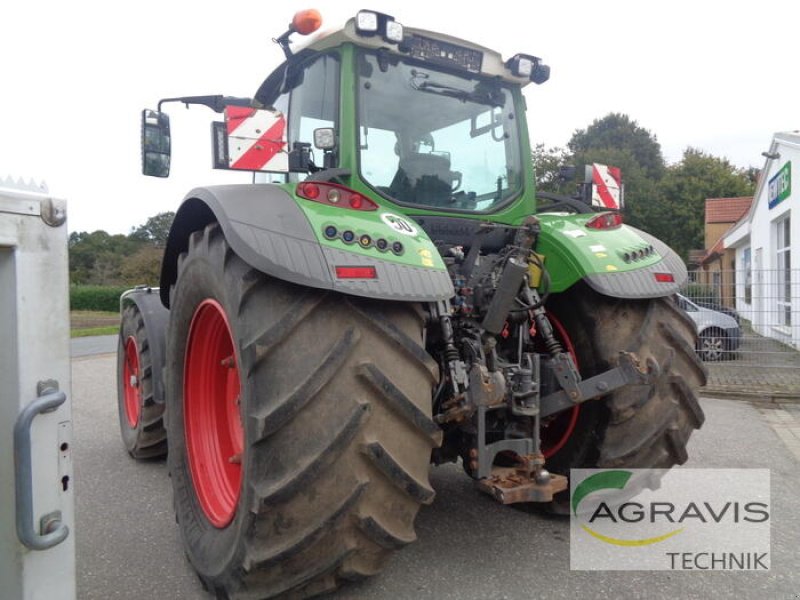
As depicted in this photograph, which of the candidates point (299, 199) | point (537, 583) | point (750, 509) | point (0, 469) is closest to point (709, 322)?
point (750, 509)

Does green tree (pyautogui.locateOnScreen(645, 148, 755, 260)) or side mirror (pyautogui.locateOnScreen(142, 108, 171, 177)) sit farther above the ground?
green tree (pyautogui.locateOnScreen(645, 148, 755, 260))

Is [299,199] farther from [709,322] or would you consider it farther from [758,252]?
[758,252]

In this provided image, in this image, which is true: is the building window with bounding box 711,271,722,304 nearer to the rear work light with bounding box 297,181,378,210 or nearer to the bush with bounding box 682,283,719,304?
the bush with bounding box 682,283,719,304

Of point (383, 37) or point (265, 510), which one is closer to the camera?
point (265, 510)

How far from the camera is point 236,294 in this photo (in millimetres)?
2246

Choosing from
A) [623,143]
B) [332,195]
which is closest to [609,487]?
[332,195]

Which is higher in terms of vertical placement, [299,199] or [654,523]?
[299,199]

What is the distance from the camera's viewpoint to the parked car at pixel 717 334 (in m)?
7.93

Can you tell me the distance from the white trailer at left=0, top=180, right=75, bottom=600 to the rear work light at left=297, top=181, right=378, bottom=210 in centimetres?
102

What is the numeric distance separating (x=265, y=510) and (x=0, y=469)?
0.82 meters

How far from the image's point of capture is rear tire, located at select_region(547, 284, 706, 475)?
2.91 metres

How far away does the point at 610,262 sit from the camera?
291 cm

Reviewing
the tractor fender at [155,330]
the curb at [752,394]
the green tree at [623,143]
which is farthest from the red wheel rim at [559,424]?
the green tree at [623,143]

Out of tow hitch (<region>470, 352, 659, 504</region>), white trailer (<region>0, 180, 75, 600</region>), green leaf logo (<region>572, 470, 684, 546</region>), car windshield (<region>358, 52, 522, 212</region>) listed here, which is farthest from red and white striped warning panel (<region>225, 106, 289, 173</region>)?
green leaf logo (<region>572, 470, 684, 546</region>)
